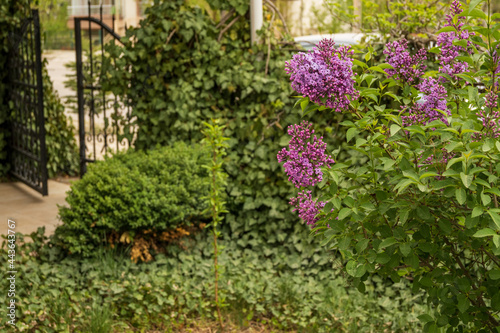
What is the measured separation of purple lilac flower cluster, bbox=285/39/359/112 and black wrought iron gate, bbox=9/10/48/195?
482 centimetres

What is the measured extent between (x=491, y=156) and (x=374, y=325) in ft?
6.87

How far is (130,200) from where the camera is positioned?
14.1ft

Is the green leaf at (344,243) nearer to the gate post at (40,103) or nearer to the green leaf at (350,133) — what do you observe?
the green leaf at (350,133)

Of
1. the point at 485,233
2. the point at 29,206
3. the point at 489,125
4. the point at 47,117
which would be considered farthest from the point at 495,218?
the point at 47,117

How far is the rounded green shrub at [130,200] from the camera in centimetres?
428

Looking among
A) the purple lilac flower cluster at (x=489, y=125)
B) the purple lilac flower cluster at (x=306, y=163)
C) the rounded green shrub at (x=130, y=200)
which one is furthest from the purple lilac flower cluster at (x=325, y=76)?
the rounded green shrub at (x=130, y=200)

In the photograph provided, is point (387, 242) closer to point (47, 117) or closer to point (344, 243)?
point (344, 243)

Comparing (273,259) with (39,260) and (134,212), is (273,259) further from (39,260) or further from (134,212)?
(39,260)

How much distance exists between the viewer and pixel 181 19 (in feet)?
17.0

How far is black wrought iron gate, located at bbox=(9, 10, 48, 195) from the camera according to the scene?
20.4ft

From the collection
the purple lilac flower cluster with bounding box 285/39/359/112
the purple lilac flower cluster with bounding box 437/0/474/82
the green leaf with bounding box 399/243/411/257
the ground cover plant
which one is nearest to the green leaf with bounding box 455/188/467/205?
the ground cover plant

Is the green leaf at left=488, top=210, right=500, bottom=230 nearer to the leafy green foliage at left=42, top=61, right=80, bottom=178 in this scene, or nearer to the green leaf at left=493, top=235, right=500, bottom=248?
the green leaf at left=493, top=235, right=500, bottom=248

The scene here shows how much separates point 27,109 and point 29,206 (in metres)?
1.24

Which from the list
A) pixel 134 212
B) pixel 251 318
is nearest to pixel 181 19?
pixel 134 212
